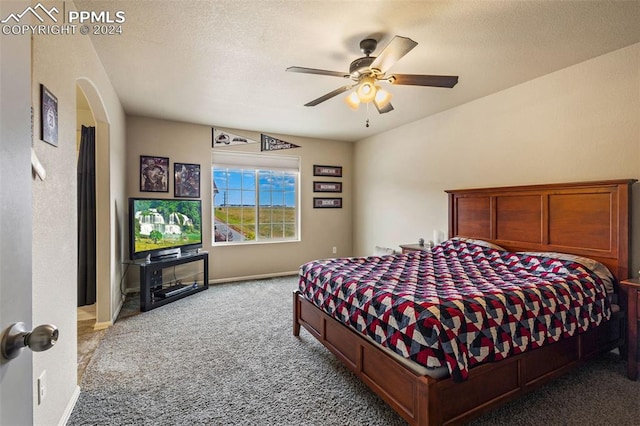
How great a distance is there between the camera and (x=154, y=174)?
4430mm

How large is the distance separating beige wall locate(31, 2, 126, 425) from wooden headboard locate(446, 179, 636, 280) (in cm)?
379

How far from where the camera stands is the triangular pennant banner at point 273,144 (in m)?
5.22

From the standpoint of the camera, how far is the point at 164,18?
2.11 meters

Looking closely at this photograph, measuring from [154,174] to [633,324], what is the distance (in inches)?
211

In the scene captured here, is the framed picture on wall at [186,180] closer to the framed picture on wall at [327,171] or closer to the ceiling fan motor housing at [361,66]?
the framed picture on wall at [327,171]

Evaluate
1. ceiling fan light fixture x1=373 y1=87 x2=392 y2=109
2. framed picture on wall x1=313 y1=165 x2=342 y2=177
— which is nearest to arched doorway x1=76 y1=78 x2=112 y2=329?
ceiling fan light fixture x1=373 y1=87 x2=392 y2=109

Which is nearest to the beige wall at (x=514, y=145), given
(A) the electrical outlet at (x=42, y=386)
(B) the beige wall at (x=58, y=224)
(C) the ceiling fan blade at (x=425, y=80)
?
(C) the ceiling fan blade at (x=425, y=80)

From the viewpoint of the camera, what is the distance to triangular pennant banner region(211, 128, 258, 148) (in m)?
4.86

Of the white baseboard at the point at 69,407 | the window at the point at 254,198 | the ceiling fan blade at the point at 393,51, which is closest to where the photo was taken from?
the white baseboard at the point at 69,407

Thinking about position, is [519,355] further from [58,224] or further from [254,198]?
[254,198]

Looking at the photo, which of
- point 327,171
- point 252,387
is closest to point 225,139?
point 327,171

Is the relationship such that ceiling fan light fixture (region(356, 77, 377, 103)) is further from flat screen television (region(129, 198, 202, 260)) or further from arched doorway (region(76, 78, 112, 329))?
flat screen television (region(129, 198, 202, 260))

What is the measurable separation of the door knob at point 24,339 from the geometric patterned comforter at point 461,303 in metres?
1.48

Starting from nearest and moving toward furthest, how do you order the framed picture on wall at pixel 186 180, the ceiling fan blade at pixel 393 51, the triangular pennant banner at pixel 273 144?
the ceiling fan blade at pixel 393 51, the framed picture on wall at pixel 186 180, the triangular pennant banner at pixel 273 144
